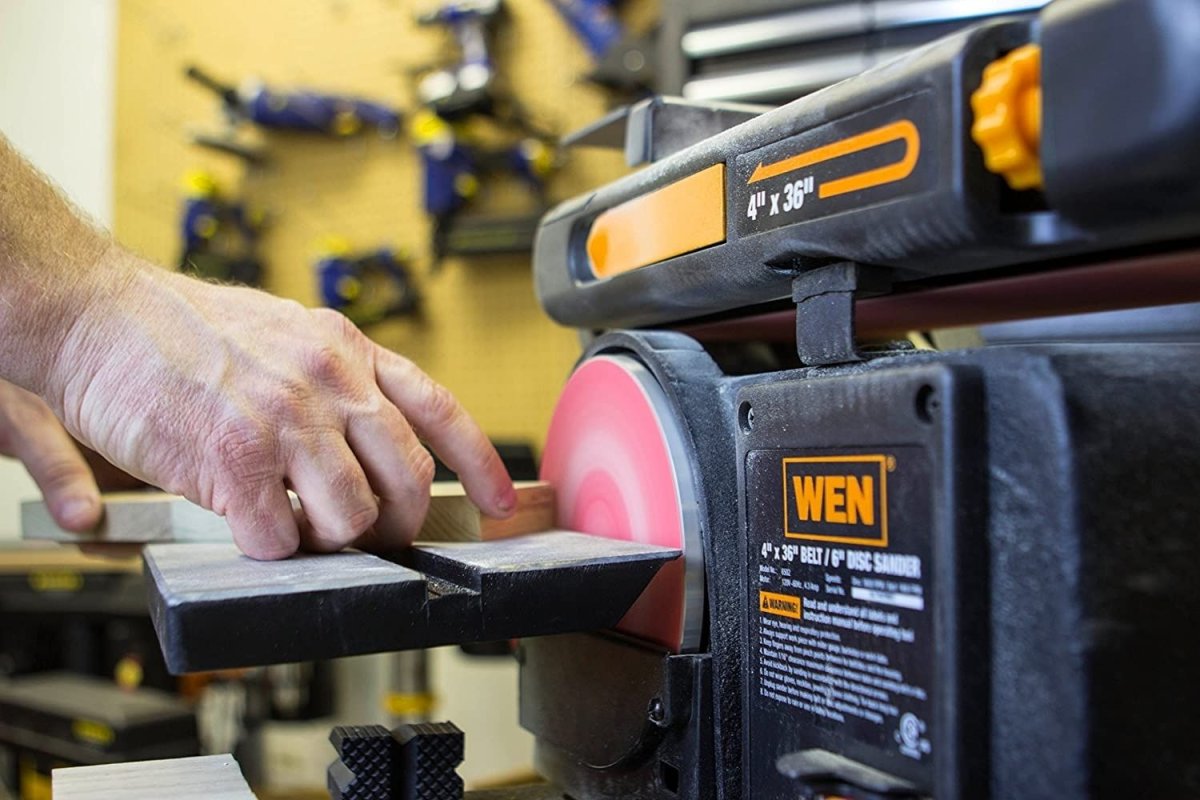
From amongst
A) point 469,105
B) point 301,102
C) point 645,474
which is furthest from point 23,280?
point 301,102

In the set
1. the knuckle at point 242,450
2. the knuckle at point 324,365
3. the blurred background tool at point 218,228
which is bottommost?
the knuckle at point 242,450

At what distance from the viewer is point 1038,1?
1921 millimetres

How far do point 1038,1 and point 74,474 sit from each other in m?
1.76

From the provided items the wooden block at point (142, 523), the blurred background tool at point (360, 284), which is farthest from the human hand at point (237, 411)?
the blurred background tool at point (360, 284)

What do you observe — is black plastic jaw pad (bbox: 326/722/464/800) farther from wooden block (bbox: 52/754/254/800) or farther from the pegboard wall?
the pegboard wall

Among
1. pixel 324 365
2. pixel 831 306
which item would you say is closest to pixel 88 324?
pixel 324 365

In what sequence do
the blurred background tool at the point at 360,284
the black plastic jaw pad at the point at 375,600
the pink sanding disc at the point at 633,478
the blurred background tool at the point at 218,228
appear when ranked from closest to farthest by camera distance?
1. the black plastic jaw pad at the point at 375,600
2. the pink sanding disc at the point at 633,478
3. the blurred background tool at the point at 360,284
4. the blurred background tool at the point at 218,228

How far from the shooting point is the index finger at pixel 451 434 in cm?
85

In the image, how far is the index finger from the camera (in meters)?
0.85

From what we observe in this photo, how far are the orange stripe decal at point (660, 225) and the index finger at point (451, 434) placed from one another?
17 cm

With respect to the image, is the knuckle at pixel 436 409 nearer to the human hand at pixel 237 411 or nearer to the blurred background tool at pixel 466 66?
the human hand at pixel 237 411

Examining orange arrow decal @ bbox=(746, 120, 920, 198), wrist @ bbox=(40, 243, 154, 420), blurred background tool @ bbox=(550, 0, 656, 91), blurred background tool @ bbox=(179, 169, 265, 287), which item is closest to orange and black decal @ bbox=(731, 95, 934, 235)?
orange arrow decal @ bbox=(746, 120, 920, 198)

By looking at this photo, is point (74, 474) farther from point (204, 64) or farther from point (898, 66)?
point (204, 64)

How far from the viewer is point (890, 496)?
0.54 meters
